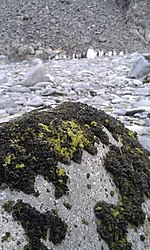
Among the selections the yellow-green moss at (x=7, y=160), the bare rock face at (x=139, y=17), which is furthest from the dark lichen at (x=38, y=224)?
the bare rock face at (x=139, y=17)

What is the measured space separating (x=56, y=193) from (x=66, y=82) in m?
10.6

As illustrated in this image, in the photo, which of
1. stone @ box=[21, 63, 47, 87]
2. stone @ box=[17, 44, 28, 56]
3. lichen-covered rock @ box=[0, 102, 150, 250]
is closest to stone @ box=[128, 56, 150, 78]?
stone @ box=[21, 63, 47, 87]

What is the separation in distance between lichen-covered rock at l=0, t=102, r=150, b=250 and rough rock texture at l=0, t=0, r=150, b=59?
22.3 meters

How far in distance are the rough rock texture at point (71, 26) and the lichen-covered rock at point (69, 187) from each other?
73.2 ft

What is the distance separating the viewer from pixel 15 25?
96.2 feet

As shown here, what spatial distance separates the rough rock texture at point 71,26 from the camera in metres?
27.7

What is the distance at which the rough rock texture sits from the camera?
27703mm

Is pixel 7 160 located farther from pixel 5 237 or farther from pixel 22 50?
pixel 22 50

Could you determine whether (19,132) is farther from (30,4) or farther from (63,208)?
(30,4)

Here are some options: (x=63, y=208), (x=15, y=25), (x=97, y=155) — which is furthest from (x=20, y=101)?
(x=15, y=25)

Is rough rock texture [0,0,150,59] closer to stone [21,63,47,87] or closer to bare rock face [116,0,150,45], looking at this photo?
bare rock face [116,0,150,45]

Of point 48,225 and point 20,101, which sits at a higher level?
point 48,225

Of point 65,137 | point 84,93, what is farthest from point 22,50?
point 65,137

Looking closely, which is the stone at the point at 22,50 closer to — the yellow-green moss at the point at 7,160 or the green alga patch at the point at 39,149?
the green alga patch at the point at 39,149
